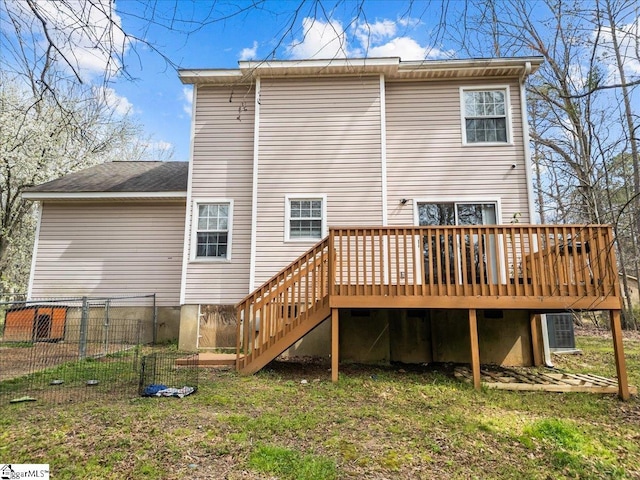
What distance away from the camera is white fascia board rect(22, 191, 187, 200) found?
8.68 metres

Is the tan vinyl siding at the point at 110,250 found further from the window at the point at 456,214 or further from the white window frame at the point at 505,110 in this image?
the white window frame at the point at 505,110

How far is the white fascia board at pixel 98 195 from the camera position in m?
8.68

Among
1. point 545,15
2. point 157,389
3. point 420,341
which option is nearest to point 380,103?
point 545,15

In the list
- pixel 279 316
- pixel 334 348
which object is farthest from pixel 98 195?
pixel 334 348

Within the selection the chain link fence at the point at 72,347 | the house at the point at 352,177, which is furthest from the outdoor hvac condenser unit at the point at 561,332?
the chain link fence at the point at 72,347

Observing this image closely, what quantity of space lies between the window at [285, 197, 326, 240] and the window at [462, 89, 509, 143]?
355cm

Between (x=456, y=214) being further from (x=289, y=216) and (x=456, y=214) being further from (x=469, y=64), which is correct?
(x=289, y=216)

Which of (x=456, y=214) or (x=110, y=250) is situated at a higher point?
(x=456, y=214)

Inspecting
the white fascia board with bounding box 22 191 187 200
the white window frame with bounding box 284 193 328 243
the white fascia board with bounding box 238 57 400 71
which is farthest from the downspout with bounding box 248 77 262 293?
the white fascia board with bounding box 22 191 187 200

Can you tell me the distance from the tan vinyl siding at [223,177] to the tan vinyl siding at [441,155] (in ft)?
10.3

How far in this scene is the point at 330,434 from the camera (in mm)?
3475

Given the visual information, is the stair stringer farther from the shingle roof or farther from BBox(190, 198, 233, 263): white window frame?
the shingle roof

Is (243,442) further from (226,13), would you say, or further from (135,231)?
(135,231)

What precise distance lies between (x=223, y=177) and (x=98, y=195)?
3.24 m
